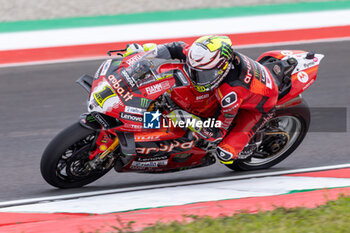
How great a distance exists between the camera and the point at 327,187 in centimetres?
593

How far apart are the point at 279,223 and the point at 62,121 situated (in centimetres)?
433

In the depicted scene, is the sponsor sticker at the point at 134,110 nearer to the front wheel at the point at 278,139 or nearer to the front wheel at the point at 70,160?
the front wheel at the point at 70,160

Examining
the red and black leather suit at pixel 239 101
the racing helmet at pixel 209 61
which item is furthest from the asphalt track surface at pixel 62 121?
the racing helmet at pixel 209 61

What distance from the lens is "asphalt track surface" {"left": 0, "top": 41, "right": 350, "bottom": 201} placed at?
6555 millimetres

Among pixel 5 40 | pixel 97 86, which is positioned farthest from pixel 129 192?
pixel 5 40

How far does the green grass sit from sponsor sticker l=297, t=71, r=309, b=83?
183 cm

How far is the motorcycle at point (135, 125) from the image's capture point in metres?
5.66

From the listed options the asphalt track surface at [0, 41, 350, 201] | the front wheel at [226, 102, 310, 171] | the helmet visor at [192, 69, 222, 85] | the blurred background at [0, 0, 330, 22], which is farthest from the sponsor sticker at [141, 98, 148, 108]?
the blurred background at [0, 0, 330, 22]

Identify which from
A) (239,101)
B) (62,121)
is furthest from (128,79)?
(62,121)

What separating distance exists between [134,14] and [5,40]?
2868 millimetres

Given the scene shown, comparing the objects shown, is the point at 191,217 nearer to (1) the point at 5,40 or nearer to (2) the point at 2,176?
(2) the point at 2,176

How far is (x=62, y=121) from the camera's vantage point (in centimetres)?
828

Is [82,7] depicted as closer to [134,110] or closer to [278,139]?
[278,139]

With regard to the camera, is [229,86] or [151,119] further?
[229,86]
